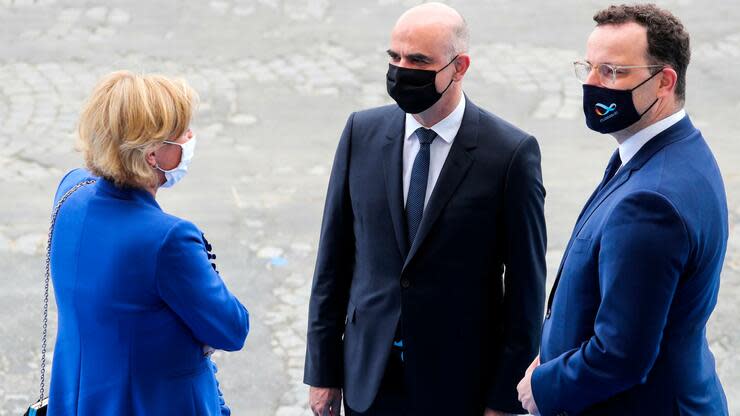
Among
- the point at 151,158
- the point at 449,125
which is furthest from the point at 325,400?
the point at 151,158

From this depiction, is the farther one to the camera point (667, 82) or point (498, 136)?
point (498, 136)

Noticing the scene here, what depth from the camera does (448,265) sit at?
3842mm

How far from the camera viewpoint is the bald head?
3.85m

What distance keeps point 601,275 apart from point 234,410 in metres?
3.14

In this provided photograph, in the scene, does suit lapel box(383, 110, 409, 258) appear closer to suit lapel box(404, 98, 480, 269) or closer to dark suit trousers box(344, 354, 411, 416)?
suit lapel box(404, 98, 480, 269)

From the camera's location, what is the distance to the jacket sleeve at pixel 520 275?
150 inches

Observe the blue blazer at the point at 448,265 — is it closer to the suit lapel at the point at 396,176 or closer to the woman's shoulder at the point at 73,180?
the suit lapel at the point at 396,176

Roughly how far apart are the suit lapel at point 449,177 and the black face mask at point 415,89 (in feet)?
0.55

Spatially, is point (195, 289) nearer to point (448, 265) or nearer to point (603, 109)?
point (448, 265)

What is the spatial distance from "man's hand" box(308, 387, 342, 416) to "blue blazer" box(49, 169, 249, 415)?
69 cm

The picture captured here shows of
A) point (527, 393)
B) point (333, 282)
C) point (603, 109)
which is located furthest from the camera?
point (333, 282)

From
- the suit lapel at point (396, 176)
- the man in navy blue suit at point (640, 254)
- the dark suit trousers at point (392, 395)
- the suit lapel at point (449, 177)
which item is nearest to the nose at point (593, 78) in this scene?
the man in navy blue suit at point (640, 254)

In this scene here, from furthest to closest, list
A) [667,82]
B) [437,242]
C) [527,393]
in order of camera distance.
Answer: [437,242] → [527,393] → [667,82]

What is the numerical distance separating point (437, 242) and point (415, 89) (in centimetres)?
57
